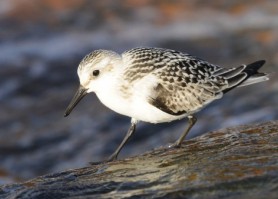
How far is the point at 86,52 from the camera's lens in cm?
2130

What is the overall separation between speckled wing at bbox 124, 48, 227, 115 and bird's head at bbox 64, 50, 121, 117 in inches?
9.5

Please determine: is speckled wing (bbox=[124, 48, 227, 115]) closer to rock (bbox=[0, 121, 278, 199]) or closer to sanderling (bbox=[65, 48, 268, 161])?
sanderling (bbox=[65, 48, 268, 161])

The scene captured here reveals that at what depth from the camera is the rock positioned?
6809 millimetres

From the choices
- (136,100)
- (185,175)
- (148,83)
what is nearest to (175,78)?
(148,83)

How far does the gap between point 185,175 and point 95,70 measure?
7.57 feet

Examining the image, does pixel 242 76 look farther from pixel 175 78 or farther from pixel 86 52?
pixel 86 52

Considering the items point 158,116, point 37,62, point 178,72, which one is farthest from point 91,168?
point 37,62

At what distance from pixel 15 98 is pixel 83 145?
401 centimetres

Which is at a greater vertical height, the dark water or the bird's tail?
the bird's tail

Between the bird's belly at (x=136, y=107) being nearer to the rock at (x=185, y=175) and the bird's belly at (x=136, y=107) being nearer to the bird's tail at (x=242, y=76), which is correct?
the rock at (x=185, y=175)

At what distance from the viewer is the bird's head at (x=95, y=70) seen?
903 centimetres

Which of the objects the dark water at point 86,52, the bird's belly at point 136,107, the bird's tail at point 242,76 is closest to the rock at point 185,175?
the bird's belly at point 136,107

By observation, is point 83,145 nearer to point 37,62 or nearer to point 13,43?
point 37,62

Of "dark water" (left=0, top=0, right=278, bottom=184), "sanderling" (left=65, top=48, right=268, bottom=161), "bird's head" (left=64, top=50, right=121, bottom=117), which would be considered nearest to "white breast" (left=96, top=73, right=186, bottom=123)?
"sanderling" (left=65, top=48, right=268, bottom=161)
